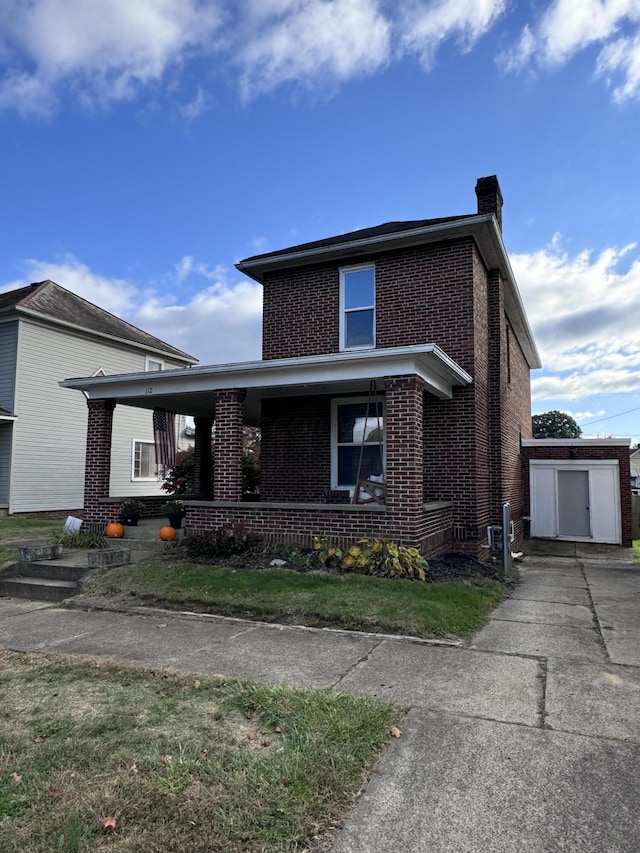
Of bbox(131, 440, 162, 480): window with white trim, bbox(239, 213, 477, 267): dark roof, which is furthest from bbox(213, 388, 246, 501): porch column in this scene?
bbox(131, 440, 162, 480): window with white trim

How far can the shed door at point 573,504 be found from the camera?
16.2 metres

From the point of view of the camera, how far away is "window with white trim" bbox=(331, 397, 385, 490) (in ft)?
37.0

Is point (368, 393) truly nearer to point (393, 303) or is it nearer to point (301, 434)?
point (301, 434)

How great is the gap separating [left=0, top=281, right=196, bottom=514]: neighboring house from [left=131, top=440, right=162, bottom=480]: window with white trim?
4cm

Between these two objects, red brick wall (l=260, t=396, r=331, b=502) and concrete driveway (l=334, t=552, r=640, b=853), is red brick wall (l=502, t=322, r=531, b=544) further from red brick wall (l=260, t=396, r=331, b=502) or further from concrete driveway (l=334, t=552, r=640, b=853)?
concrete driveway (l=334, t=552, r=640, b=853)

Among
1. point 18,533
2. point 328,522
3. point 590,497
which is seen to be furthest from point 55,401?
point 590,497

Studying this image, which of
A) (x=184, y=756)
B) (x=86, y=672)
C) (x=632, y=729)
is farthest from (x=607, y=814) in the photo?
(x=86, y=672)

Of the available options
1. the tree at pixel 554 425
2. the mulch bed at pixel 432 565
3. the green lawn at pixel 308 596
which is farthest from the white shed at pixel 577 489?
the tree at pixel 554 425

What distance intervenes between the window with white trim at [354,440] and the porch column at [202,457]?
4827 mm

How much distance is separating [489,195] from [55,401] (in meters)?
15.6

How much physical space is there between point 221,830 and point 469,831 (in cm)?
112

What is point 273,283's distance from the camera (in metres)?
12.7

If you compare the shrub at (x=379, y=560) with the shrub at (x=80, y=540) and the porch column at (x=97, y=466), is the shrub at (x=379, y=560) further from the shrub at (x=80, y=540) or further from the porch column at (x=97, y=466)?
the porch column at (x=97, y=466)

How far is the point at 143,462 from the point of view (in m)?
23.3
